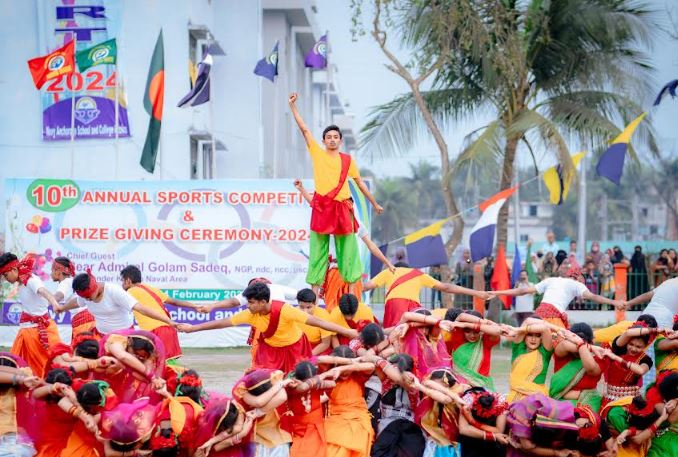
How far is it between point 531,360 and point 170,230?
9001 mm

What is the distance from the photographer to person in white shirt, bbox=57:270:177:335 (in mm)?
8953

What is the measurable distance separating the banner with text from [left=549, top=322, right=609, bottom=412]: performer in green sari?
27.0 feet

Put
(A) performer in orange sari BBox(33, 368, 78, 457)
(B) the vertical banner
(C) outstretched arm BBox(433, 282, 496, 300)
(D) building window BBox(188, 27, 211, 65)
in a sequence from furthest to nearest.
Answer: (D) building window BBox(188, 27, 211, 65)
(B) the vertical banner
(C) outstretched arm BBox(433, 282, 496, 300)
(A) performer in orange sari BBox(33, 368, 78, 457)

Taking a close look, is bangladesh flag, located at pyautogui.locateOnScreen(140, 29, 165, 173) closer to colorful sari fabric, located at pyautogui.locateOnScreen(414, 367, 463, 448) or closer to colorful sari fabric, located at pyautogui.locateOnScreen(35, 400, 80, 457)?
colorful sari fabric, located at pyautogui.locateOnScreen(35, 400, 80, 457)

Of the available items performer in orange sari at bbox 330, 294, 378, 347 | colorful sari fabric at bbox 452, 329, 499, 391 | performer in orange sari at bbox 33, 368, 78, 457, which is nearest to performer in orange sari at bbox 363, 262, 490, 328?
performer in orange sari at bbox 330, 294, 378, 347

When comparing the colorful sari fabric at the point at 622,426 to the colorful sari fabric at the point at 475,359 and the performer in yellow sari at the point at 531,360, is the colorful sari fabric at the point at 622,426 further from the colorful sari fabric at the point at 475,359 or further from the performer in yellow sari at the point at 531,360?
the colorful sari fabric at the point at 475,359

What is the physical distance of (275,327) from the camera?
8.50m

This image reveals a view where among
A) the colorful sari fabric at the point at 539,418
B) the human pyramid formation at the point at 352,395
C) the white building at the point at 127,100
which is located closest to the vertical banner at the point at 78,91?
the white building at the point at 127,100

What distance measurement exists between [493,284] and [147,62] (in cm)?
1158

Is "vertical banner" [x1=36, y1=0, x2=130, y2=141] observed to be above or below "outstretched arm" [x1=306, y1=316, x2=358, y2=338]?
above

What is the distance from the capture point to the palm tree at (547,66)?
18531 mm

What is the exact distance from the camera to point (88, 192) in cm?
1609

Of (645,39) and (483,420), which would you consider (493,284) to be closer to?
(645,39)

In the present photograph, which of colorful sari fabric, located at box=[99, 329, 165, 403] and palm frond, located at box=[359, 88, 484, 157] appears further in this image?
palm frond, located at box=[359, 88, 484, 157]
